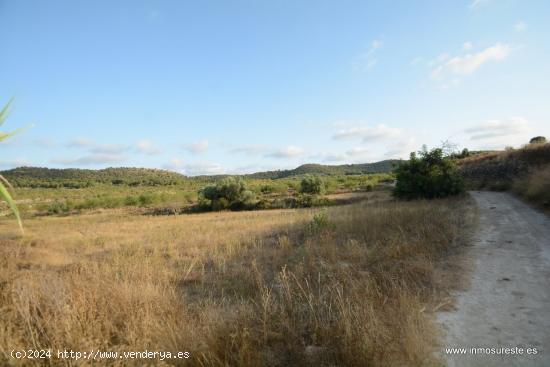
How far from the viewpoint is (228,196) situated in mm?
33688

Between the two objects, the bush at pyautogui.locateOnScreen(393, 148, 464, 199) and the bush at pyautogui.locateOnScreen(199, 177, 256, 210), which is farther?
the bush at pyautogui.locateOnScreen(199, 177, 256, 210)

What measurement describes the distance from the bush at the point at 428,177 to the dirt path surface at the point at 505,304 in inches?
478

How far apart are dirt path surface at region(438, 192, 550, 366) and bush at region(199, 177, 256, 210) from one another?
2687 cm

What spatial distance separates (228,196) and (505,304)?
1203 inches

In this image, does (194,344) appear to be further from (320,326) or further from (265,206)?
(265,206)

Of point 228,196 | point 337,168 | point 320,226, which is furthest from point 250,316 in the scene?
point 337,168

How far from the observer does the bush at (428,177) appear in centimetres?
1948

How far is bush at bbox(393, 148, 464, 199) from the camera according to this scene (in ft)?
63.9

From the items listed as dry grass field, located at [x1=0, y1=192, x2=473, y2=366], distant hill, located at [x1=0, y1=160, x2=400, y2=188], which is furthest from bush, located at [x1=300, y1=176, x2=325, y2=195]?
distant hill, located at [x1=0, y1=160, x2=400, y2=188]

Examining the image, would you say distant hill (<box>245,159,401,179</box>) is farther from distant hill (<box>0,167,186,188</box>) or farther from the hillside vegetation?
the hillside vegetation

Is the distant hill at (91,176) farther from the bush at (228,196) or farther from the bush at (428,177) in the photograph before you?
the bush at (428,177)

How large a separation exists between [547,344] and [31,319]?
591 centimetres

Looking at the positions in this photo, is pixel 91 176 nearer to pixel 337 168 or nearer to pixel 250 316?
pixel 337 168

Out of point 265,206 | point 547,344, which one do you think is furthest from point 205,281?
point 265,206
